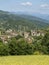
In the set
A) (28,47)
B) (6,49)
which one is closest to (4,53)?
(6,49)

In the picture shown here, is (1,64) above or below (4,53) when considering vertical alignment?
above

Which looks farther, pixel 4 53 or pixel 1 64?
pixel 4 53

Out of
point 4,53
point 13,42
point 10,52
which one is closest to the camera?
point 4,53

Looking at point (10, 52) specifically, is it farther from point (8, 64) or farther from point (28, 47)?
point (8, 64)

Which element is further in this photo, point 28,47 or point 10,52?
point 28,47

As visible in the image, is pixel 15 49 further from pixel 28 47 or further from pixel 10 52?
pixel 28 47

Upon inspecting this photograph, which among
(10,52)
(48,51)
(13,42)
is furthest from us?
(48,51)

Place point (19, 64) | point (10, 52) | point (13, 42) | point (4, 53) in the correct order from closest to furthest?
point (19, 64), point (4, 53), point (10, 52), point (13, 42)

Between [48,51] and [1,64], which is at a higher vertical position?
[1,64]

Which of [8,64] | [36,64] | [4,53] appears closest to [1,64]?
[8,64]
